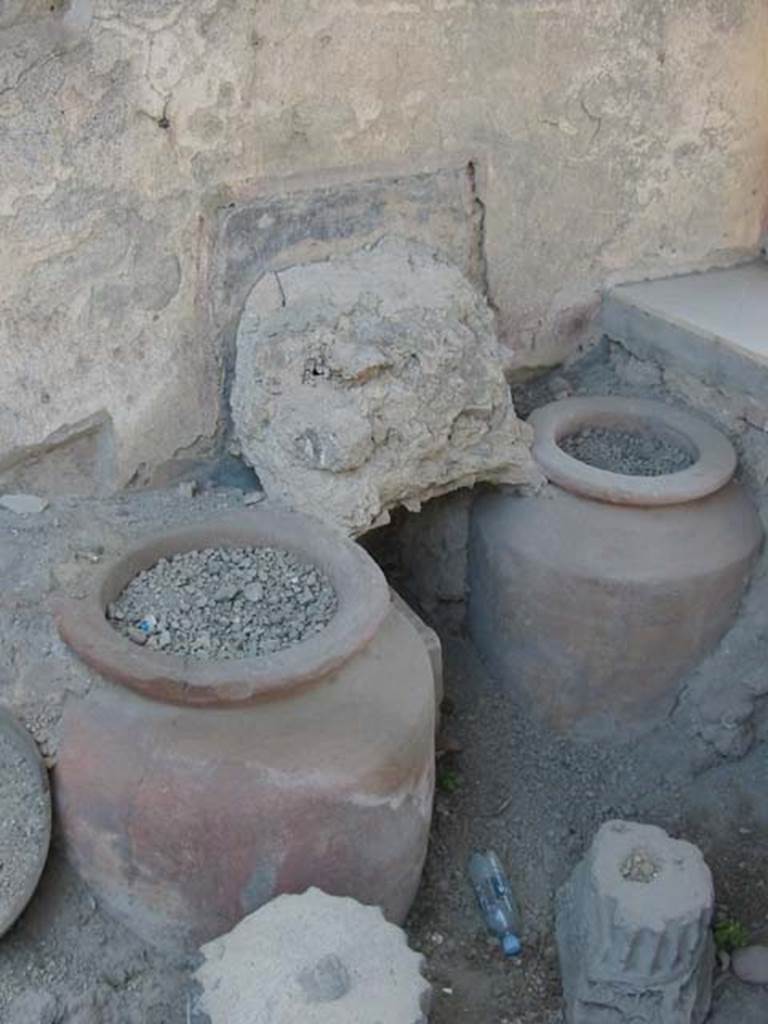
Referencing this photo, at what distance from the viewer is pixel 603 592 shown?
356cm

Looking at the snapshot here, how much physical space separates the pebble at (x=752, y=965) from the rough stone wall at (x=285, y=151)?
2.00m

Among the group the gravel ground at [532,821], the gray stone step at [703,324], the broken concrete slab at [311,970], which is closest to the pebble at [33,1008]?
the broken concrete slab at [311,970]

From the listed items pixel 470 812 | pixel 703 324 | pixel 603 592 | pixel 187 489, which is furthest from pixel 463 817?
pixel 703 324

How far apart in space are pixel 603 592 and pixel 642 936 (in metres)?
1.03

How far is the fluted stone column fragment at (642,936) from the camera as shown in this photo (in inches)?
112

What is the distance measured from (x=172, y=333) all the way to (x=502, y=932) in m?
1.83

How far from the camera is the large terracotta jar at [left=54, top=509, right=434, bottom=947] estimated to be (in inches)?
103

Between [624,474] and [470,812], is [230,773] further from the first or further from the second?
[624,474]

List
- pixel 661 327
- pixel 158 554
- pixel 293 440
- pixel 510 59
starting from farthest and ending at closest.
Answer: pixel 661 327
pixel 510 59
pixel 293 440
pixel 158 554

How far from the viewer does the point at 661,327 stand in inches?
162

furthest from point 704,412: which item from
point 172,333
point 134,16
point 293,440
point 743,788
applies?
point 134,16

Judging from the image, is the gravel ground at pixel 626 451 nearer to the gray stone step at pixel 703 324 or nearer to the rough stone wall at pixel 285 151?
the gray stone step at pixel 703 324

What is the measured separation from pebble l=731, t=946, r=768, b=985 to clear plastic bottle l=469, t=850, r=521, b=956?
1.81ft

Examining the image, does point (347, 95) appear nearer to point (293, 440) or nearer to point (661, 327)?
point (293, 440)
